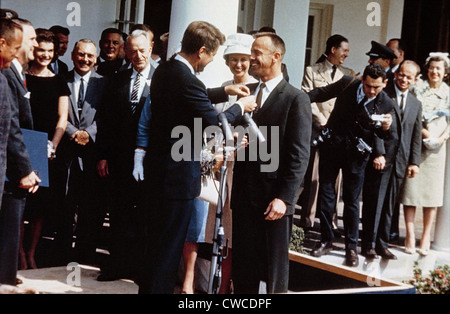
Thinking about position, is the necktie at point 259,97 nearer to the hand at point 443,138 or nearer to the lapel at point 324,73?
the lapel at point 324,73

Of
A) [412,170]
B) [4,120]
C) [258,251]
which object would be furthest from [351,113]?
[4,120]

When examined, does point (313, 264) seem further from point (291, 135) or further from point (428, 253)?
point (428, 253)

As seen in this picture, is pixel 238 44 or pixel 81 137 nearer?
pixel 238 44

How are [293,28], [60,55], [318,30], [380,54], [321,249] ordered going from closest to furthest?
[321,249], [60,55], [380,54], [293,28], [318,30]

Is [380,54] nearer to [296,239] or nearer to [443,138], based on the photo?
[443,138]

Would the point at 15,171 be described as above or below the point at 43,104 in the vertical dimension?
below

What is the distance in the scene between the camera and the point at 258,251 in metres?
5.01

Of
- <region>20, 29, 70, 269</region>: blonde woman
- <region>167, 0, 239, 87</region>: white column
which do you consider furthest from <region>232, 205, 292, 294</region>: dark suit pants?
<region>20, 29, 70, 269</region>: blonde woman

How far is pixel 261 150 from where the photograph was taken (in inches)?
195

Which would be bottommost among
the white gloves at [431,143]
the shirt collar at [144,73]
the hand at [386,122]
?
the white gloves at [431,143]

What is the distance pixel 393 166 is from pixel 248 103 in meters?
3.01

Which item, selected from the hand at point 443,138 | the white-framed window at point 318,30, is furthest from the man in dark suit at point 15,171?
the white-framed window at point 318,30

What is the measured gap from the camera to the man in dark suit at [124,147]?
5.99 metres

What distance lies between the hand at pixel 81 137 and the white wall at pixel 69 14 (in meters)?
2.95
